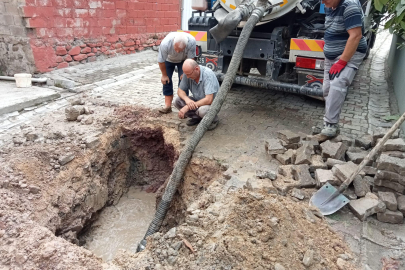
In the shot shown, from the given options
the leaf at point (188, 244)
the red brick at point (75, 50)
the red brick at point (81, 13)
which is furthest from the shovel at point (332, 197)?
the red brick at point (81, 13)

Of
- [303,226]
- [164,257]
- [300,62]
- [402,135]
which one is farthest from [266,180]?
[402,135]

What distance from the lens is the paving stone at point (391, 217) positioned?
2.63m

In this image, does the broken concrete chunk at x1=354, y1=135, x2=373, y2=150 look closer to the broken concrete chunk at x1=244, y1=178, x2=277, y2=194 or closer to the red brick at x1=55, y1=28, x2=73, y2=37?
the broken concrete chunk at x1=244, y1=178, x2=277, y2=194

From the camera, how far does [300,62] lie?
13.8 ft

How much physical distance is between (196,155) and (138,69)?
15.3 feet

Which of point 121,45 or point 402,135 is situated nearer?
point 402,135

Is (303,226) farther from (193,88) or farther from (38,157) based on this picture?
(38,157)

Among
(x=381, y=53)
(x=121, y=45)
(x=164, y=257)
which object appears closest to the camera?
(x=164, y=257)

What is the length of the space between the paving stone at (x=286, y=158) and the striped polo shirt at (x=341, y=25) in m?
1.32

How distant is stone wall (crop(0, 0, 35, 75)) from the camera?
20.2 feet

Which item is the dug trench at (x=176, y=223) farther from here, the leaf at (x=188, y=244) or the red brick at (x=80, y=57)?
the red brick at (x=80, y=57)

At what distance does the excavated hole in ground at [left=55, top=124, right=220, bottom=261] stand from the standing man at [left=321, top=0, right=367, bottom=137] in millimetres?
1677

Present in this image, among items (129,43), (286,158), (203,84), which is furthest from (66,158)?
(129,43)

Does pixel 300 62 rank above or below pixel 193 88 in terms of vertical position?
above
